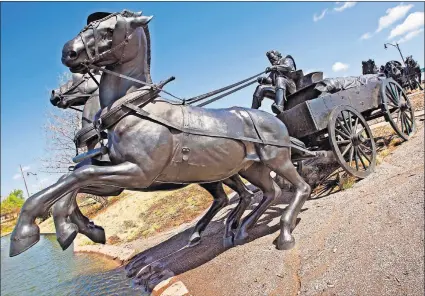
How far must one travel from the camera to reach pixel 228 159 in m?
3.98

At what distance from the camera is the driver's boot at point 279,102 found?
6317 millimetres

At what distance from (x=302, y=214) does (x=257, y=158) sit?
1.29 m

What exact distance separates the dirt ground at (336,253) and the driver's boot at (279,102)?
6.41ft

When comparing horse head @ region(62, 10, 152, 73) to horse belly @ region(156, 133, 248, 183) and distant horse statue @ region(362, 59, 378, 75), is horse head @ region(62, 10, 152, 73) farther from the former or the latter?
distant horse statue @ region(362, 59, 378, 75)

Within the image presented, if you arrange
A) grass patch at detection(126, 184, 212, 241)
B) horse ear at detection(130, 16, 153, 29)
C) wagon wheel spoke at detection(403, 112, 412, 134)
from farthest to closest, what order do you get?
grass patch at detection(126, 184, 212, 241) < wagon wheel spoke at detection(403, 112, 412, 134) < horse ear at detection(130, 16, 153, 29)

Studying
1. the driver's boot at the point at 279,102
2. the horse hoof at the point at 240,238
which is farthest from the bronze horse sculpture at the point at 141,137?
the driver's boot at the point at 279,102

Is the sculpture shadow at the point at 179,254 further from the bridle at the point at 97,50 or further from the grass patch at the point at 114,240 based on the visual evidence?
the grass patch at the point at 114,240

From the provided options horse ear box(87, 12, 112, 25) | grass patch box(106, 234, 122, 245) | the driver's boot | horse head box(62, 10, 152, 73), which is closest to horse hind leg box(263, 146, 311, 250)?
the driver's boot

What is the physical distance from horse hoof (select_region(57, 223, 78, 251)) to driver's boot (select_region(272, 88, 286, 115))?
4366 mm

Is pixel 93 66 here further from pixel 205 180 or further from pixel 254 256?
pixel 254 256

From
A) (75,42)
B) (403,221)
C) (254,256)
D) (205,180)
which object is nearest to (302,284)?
(254,256)

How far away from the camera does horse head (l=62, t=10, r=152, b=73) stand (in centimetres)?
327

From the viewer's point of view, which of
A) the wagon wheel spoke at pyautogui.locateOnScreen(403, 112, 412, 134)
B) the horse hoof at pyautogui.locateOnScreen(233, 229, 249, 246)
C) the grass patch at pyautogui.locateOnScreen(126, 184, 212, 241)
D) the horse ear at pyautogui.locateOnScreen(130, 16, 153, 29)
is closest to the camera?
the horse ear at pyautogui.locateOnScreen(130, 16, 153, 29)

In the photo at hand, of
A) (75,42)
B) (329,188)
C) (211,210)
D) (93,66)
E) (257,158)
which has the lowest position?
(329,188)
